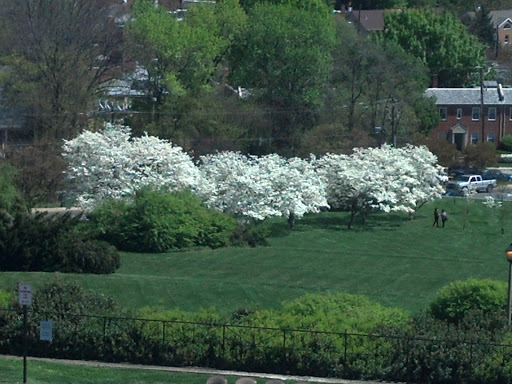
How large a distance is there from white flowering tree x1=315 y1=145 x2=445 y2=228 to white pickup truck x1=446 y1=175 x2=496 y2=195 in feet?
34.1

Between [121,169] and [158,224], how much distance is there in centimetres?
622

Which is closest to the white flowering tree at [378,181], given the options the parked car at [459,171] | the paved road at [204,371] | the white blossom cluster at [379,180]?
the white blossom cluster at [379,180]

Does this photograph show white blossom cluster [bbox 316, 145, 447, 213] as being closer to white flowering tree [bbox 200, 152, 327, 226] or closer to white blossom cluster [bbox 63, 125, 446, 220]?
white blossom cluster [bbox 63, 125, 446, 220]

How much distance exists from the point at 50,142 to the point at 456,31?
51.5 meters

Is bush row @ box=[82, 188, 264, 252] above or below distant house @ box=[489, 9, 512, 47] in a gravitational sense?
below

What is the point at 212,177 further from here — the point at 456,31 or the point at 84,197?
the point at 456,31

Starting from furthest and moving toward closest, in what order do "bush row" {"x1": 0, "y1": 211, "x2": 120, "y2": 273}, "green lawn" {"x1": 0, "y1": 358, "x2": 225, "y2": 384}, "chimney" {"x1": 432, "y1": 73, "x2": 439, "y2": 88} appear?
1. "chimney" {"x1": 432, "y1": 73, "x2": 439, "y2": 88}
2. "bush row" {"x1": 0, "y1": 211, "x2": 120, "y2": 273}
3. "green lawn" {"x1": 0, "y1": 358, "x2": 225, "y2": 384}

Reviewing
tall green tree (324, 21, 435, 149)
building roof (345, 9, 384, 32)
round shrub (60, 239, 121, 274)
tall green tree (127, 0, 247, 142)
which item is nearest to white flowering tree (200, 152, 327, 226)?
tall green tree (127, 0, 247, 142)

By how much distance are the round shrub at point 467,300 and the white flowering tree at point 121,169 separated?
2250cm

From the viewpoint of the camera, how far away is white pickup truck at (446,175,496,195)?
68625 millimetres

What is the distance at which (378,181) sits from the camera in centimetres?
5478

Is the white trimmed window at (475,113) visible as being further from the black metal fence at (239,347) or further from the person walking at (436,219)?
the black metal fence at (239,347)

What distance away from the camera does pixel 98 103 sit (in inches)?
2694

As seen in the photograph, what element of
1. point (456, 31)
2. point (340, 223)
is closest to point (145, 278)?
point (340, 223)
